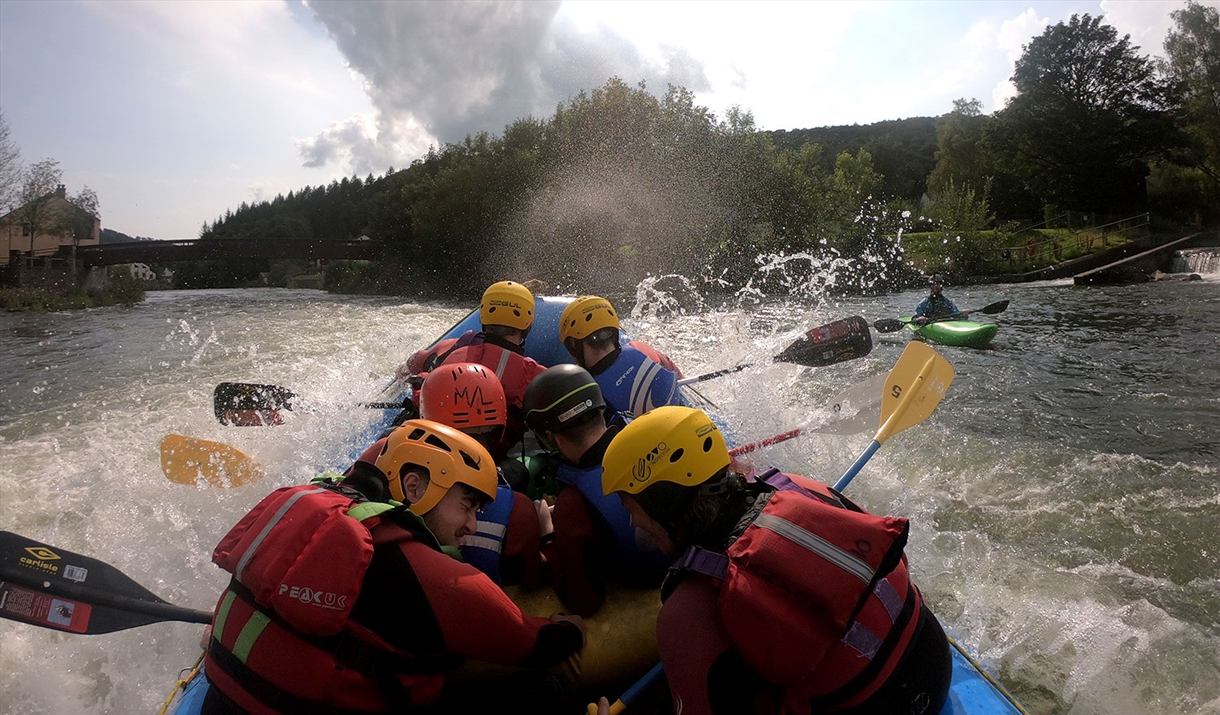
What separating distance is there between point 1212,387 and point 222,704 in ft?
36.3

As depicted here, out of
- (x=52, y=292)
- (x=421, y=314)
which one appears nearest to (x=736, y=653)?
(x=421, y=314)

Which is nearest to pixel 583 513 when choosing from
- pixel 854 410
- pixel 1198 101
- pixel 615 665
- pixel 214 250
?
pixel 615 665

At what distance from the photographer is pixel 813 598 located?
4.83 feet

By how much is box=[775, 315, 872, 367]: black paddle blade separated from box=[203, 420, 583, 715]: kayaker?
5.05m

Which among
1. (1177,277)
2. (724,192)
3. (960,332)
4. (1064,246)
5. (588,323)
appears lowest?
(960,332)

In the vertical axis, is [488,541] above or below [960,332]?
below

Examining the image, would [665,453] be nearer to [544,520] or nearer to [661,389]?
[544,520]

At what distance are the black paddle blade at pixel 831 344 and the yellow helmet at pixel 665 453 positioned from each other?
15.8 ft

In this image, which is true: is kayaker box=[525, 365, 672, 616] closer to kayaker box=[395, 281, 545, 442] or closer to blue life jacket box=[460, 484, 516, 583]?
blue life jacket box=[460, 484, 516, 583]

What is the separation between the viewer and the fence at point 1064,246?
2944 centimetres

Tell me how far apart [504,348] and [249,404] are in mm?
3033

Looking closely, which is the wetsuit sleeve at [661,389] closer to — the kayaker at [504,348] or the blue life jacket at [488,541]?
the kayaker at [504,348]

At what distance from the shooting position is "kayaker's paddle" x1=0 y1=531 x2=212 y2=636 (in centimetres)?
232

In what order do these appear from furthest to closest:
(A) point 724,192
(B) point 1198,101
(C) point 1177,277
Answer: (B) point 1198,101
(A) point 724,192
(C) point 1177,277
